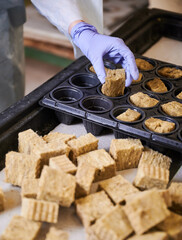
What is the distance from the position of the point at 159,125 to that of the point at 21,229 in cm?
82

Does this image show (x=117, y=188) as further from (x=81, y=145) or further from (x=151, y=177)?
(x=81, y=145)

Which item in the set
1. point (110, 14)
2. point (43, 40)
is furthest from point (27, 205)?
point (110, 14)

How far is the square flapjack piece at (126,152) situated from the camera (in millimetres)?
1668

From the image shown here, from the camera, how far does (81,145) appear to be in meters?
1.68

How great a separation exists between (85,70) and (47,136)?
22.8 inches

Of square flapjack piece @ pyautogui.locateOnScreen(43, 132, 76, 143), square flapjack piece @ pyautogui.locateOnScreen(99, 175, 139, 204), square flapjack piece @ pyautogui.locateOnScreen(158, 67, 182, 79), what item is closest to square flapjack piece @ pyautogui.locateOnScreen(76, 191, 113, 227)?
square flapjack piece @ pyautogui.locateOnScreen(99, 175, 139, 204)

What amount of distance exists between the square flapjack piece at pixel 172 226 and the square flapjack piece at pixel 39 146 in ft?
1.80

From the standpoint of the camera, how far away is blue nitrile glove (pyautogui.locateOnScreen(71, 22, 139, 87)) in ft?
6.48

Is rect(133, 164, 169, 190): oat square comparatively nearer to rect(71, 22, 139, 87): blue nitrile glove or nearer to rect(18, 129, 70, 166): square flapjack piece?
rect(18, 129, 70, 166): square flapjack piece

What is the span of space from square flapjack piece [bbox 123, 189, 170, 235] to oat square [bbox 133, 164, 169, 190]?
0.17m

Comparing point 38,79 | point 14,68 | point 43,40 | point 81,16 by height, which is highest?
point 81,16

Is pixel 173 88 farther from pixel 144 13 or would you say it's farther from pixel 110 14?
pixel 110 14

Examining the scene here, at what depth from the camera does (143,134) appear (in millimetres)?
1698

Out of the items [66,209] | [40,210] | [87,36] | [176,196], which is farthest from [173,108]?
[40,210]
